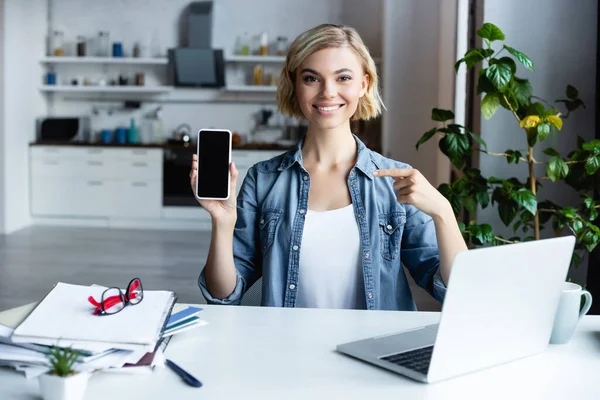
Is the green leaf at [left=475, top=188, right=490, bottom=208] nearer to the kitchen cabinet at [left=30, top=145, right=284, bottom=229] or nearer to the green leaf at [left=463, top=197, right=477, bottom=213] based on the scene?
the green leaf at [left=463, top=197, right=477, bottom=213]

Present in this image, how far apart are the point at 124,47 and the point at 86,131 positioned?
1017mm

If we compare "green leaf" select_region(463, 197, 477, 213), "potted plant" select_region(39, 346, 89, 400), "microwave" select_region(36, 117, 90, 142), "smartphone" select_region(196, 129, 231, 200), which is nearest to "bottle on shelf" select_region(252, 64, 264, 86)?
"microwave" select_region(36, 117, 90, 142)

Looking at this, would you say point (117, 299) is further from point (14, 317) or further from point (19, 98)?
point (19, 98)

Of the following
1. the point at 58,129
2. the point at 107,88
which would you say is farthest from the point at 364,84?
the point at 58,129

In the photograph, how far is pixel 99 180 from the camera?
752cm

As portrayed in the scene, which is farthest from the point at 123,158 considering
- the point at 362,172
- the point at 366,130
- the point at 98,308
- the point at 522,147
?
the point at 98,308

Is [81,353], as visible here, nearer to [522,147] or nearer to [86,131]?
[522,147]

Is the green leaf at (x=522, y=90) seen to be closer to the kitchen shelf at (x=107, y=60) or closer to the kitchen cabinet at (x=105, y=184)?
the kitchen cabinet at (x=105, y=184)

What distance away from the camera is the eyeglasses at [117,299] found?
131 centimetres

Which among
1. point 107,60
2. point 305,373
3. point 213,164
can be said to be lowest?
point 305,373

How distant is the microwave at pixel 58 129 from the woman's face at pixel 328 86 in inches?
250

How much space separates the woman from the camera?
74.7 inches

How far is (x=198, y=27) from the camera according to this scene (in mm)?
7781

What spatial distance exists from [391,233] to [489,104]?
97 centimetres
